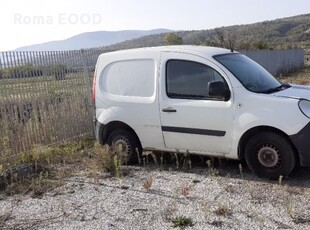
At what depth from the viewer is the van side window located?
5.58m

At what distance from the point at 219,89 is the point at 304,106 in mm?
1116

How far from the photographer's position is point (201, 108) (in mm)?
5535

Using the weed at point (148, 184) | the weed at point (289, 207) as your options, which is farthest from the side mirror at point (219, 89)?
the weed at point (289, 207)

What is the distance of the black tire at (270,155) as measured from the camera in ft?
16.4

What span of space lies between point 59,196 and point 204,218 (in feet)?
7.04

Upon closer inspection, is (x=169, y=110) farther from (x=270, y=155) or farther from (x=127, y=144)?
(x=270, y=155)

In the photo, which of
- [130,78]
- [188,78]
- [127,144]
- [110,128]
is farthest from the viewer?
[110,128]

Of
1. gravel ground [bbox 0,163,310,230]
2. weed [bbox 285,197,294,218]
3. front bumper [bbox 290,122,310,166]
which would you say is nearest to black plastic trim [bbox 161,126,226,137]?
gravel ground [bbox 0,163,310,230]

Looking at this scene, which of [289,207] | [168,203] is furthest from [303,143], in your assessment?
[168,203]

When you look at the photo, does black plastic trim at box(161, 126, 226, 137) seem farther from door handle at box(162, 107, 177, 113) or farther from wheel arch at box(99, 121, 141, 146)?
wheel arch at box(99, 121, 141, 146)

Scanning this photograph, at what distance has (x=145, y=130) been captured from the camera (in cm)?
618

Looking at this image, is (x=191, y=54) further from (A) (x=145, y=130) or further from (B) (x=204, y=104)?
(A) (x=145, y=130)

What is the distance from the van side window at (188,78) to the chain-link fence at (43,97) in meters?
3.14

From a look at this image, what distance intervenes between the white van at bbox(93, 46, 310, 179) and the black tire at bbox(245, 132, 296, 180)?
12 mm
